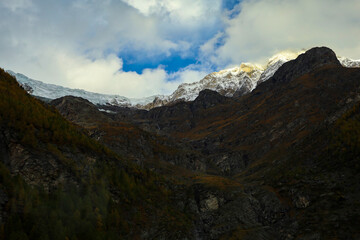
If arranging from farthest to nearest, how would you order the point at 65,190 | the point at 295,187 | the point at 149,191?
1. the point at 295,187
2. the point at 149,191
3. the point at 65,190

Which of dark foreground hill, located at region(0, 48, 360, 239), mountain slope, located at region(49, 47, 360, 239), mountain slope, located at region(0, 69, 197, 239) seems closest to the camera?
mountain slope, located at region(0, 69, 197, 239)

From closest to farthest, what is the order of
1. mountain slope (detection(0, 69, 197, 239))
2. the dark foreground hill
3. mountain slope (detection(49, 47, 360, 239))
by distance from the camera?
mountain slope (detection(0, 69, 197, 239))
the dark foreground hill
mountain slope (detection(49, 47, 360, 239))

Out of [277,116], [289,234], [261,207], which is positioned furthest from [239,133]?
[289,234]

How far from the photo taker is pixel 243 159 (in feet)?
464

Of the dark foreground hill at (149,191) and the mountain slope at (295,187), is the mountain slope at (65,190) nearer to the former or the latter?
the dark foreground hill at (149,191)

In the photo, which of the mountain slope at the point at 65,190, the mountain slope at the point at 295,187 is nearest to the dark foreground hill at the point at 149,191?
the mountain slope at the point at 65,190

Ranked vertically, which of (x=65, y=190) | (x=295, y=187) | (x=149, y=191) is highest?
(x=65, y=190)

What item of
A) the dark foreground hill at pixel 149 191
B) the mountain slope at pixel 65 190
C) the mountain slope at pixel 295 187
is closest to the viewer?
the mountain slope at pixel 65 190

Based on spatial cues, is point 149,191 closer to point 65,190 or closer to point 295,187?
point 65,190

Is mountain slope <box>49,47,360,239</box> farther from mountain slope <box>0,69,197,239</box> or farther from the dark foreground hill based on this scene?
mountain slope <box>0,69,197,239</box>

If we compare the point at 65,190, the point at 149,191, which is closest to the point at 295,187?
the point at 149,191

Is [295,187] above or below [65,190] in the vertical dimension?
below

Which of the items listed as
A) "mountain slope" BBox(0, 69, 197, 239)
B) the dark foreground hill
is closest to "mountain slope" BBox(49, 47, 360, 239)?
the dark foreground hill

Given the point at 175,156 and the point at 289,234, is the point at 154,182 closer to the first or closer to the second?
the point at 289,234
